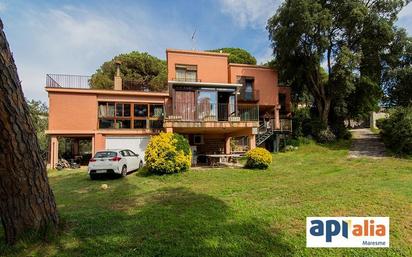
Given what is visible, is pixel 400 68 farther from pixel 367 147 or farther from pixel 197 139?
pixel 197 139

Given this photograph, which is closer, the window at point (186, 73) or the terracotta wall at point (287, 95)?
the window at point (186, 73)

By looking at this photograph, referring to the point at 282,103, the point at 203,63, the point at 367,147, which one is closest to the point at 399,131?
the point at 367,147

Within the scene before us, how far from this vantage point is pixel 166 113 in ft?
63.4

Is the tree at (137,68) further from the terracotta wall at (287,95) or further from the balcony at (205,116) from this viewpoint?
the balcony at (205,116)

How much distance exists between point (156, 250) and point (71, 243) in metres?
1.48

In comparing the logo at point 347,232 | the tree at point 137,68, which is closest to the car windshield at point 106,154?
the logo at point 347,232

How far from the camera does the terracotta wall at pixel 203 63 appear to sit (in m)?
23.0

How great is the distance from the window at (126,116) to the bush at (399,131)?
1675 centimetres

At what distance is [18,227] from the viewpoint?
4352 mm

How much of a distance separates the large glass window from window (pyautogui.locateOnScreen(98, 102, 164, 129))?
3850 mm

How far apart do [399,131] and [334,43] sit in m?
9.76

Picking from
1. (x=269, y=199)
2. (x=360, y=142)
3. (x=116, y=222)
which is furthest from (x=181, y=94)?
(x=360, y=142)

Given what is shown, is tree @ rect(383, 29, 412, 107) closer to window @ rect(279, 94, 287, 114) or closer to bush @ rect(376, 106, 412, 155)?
bush @ rect(376, 106, 412, 155)

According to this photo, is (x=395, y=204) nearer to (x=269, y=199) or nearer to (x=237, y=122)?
(x=269, y=199)
